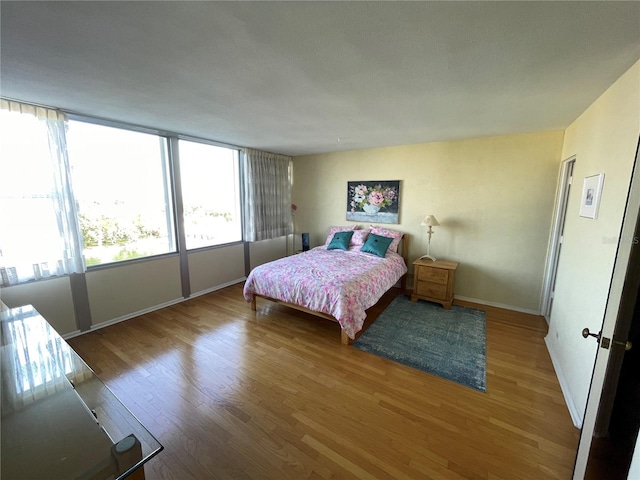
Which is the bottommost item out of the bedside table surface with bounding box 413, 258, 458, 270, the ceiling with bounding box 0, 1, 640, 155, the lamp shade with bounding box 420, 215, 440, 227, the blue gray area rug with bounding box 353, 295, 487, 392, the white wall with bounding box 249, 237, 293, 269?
the blue gray area rug with bounding box 353, 295, 487, 392

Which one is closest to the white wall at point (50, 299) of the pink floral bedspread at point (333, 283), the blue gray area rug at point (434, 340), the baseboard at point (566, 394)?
the pink floral bedspread at point (333, 283)

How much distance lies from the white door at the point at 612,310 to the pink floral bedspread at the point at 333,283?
1.68 metres

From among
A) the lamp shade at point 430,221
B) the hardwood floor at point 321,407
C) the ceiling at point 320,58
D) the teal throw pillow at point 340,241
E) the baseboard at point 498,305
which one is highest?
the ceiling at point 320,58

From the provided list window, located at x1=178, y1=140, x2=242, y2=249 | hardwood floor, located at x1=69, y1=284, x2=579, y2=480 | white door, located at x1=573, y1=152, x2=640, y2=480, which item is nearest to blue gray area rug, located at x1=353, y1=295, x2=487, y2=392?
hardwood floor, located at x1=69, y1=284, x2=579, y2=480

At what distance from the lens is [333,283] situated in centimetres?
273

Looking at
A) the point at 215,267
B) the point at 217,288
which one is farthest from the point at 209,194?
the point at 217,288

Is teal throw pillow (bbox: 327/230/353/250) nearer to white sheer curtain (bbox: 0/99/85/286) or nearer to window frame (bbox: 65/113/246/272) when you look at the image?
window frame (bbox: 65/113/246/272)

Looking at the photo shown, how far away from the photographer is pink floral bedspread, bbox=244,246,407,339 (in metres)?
2.63

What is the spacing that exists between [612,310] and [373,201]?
3.41m

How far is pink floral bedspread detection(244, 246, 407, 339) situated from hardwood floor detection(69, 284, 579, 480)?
1.22ft

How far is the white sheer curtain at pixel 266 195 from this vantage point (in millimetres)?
4496

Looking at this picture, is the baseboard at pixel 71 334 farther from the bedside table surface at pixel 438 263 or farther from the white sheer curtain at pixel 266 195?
the bedside table surface at pixel 438 263

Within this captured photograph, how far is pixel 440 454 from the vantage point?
1521mm

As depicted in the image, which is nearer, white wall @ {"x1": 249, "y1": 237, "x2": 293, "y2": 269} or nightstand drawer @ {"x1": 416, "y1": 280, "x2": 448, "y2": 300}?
nightstand drawer @ {"x1": 416, "y1": 280, "x2": 448, "y2": 300}
